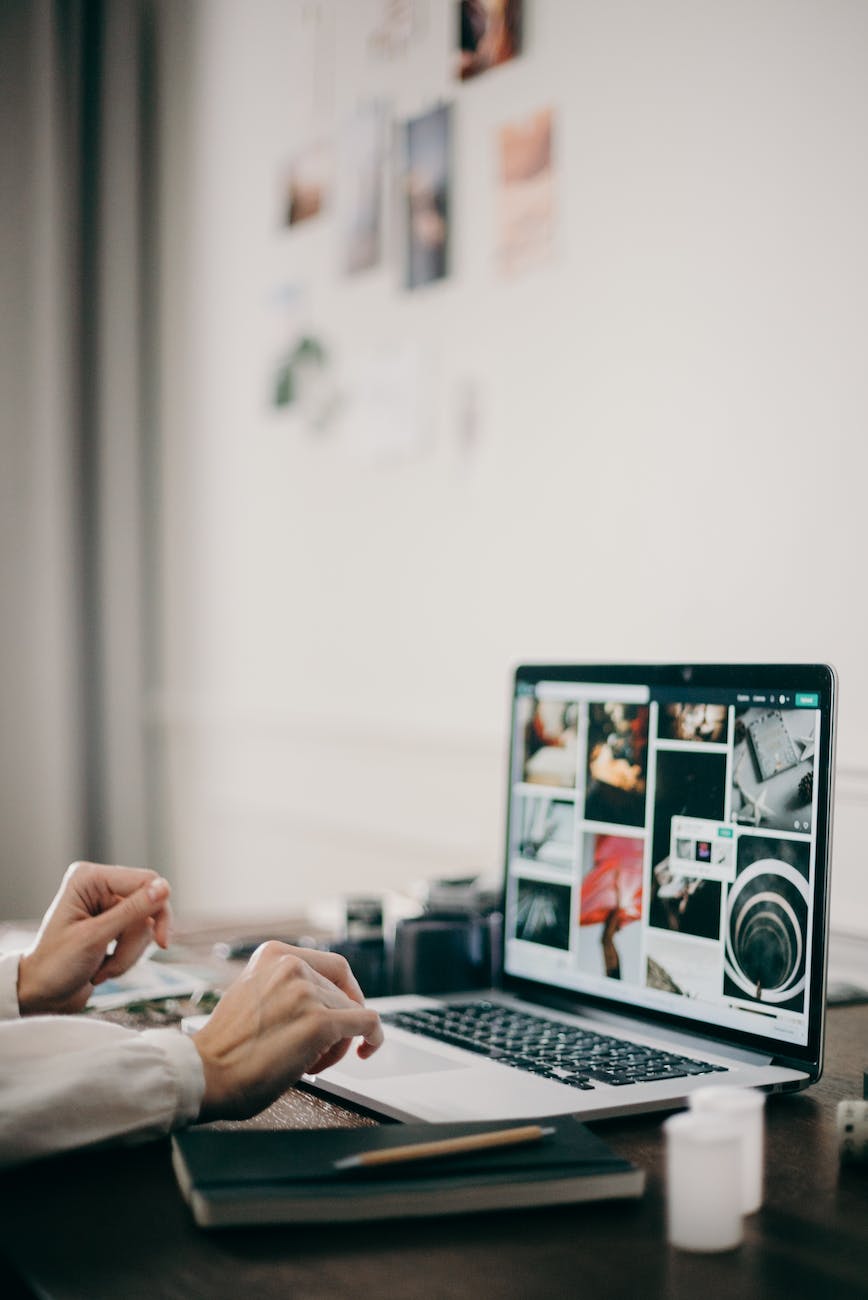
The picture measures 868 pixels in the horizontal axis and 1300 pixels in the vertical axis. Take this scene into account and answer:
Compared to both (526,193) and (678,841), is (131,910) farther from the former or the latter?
(526,193)

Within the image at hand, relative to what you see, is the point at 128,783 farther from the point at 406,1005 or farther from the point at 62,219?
the point at 406,1005

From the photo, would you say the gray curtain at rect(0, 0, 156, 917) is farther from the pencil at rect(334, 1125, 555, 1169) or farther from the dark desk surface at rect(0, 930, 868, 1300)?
the pencil at rect(334, 1125, 555, 1169)

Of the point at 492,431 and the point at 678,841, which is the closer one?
the point at 678,841

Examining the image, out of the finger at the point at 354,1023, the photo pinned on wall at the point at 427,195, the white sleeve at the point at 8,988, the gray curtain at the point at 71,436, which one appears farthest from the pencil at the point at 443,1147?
the gray curtain at the point at 71,436

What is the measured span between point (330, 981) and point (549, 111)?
1.46 meters

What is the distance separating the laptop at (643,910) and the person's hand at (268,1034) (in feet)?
0.22

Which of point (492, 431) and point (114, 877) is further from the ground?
point (492, 431)

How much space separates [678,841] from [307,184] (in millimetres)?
1865

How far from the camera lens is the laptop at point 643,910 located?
0.96 m

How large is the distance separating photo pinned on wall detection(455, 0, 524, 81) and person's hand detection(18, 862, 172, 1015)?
145 cm

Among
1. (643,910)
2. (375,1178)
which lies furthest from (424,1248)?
(643,910)

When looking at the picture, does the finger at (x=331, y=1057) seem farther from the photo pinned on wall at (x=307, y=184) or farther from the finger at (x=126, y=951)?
the photo pinned on wall at (x=307, y=184)

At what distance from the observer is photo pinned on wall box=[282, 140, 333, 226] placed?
2.52 m

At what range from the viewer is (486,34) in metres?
2.10
